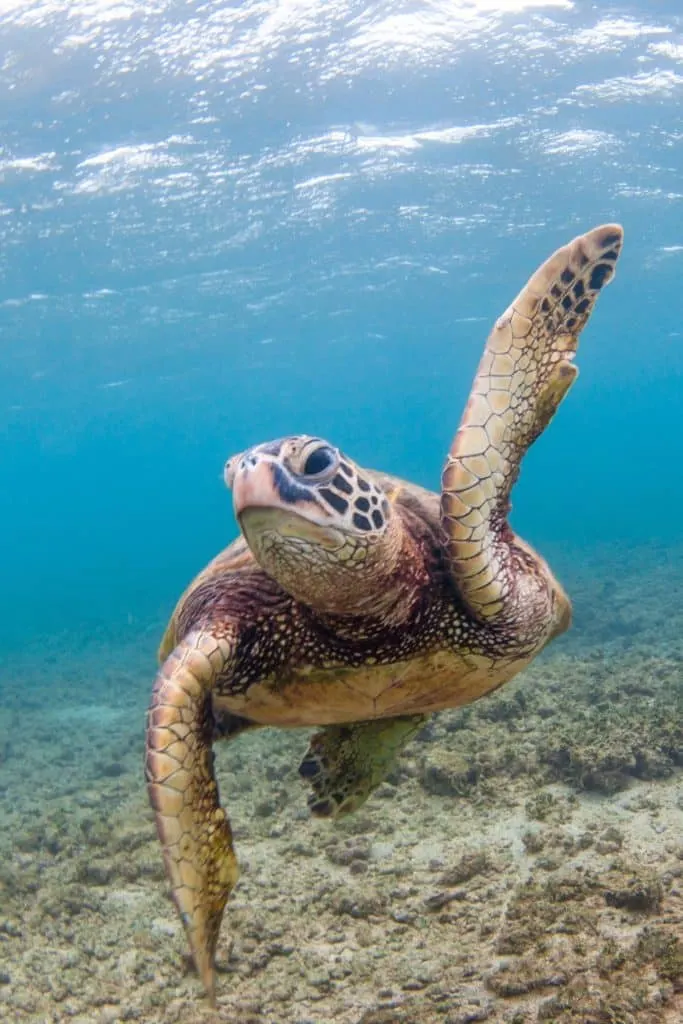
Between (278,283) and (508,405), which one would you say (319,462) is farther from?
(278,283)

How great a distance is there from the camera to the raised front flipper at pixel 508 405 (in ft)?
8.69

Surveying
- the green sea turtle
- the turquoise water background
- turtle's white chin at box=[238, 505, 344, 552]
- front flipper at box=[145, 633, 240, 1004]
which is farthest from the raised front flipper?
the turquoise water background

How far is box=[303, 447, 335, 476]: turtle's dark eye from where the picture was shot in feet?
7.63

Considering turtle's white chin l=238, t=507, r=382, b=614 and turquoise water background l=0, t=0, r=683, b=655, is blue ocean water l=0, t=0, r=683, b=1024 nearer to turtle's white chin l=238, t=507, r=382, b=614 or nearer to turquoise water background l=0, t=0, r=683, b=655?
turquoise water background l=0, t=0, r=683, b=655

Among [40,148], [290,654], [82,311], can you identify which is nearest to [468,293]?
[82,311]

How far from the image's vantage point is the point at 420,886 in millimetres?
3885

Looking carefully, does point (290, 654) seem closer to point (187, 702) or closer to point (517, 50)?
point (187, 702)

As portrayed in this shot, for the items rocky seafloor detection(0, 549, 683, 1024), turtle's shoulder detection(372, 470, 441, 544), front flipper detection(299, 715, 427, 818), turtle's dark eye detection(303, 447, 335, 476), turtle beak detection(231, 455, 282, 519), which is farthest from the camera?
front flipper detection(299, 715, 427, 818)

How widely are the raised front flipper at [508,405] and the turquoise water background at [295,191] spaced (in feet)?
39.6

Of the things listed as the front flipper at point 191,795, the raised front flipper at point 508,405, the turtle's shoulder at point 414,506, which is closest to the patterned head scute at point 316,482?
the raised front flipper at point 508,405

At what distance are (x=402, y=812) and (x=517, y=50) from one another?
14.5m

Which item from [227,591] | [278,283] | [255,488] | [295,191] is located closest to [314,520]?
[255,488]

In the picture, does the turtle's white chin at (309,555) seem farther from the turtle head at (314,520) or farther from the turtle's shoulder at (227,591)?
the turtle's shoulder at (227,591)

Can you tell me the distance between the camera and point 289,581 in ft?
8.15
